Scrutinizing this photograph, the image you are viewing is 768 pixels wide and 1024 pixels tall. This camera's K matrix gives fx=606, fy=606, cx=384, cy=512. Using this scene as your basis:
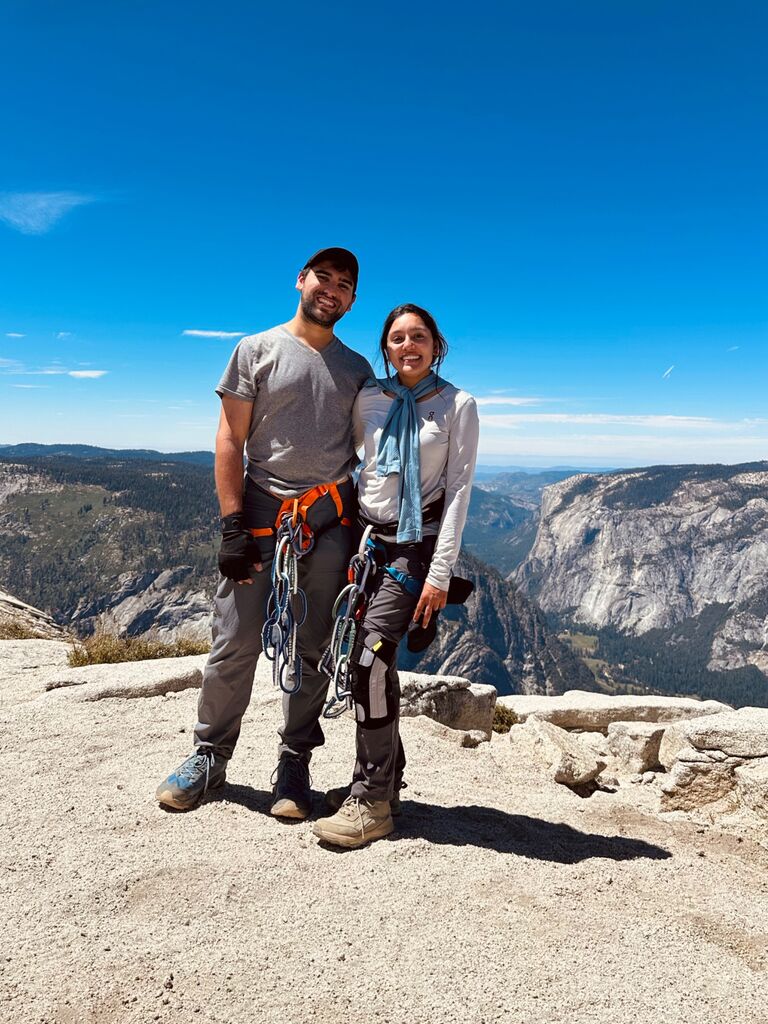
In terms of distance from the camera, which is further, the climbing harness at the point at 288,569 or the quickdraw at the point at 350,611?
the climbing harness at the point at 288,569

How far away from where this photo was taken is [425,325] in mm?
4441

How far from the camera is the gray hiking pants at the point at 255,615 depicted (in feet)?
15.3

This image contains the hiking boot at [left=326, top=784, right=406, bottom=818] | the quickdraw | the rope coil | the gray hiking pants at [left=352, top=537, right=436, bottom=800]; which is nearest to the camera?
the gray hiking pants at [left=352, top=537, right=436, bottom=800]

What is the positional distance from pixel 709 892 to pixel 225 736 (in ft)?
12.1

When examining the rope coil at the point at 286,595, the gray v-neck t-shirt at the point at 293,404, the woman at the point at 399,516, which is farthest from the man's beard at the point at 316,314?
the rope coil at the point at 286,595

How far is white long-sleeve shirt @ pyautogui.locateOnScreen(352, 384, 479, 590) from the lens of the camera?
13.9ft

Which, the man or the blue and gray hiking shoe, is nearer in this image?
the man

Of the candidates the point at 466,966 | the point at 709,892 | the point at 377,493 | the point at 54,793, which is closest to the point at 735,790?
the point at 709,892

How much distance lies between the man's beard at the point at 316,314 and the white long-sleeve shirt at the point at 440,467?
73cm

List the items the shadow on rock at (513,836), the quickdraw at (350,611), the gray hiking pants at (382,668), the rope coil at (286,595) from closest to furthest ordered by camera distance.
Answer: the gray hiking pants at (382,668) < the quickdraw at (350,611) < the rope coil at (286,595) < the shadow on rock at (513,836)

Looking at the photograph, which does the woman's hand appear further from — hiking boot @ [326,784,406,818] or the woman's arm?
→ hiking boot @ [326,784,406,818]

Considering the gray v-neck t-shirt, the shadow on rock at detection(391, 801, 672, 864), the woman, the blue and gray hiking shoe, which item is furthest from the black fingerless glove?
the shadow on rock at detection(391, 801, 672, 864)

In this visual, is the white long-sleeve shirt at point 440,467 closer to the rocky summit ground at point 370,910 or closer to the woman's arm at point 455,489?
the woman's arm at point 455,489

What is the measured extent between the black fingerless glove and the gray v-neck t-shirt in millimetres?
395
